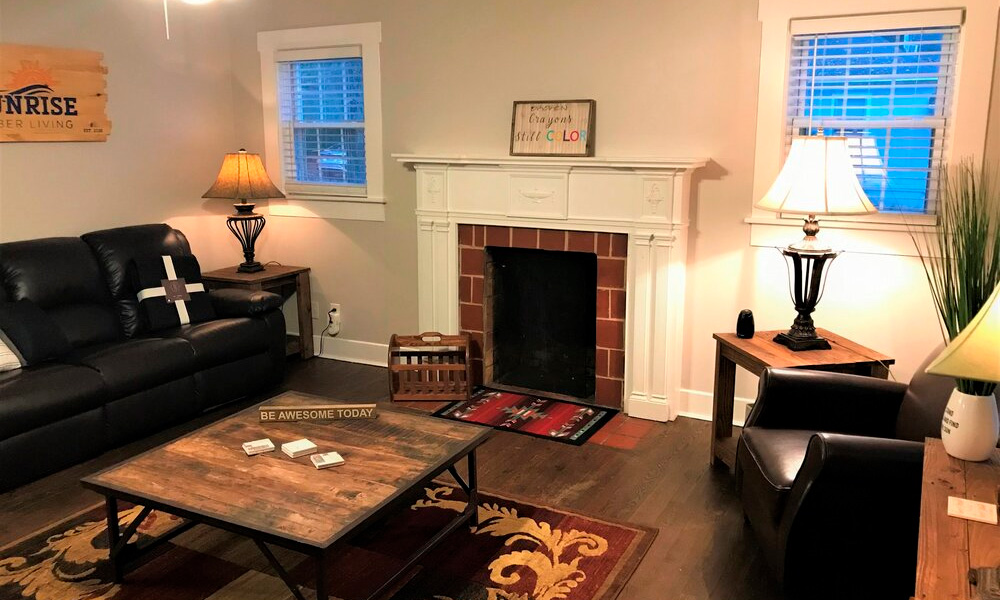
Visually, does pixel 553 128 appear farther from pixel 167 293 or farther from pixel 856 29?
pixel 167 293

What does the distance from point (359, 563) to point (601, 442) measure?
4.91ft

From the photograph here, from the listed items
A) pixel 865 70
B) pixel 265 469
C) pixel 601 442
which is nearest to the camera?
pixel 265 469

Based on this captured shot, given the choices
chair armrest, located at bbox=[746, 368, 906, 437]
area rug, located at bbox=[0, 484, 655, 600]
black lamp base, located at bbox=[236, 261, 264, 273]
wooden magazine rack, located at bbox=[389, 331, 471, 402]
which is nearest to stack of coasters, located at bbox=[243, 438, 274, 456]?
area rug, located at bbox=[0, 484, 655, 600]

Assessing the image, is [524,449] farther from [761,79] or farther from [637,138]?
[761,79]

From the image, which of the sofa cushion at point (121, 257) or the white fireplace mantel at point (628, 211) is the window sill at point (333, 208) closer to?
the white fireplace mantel at point (628, 211)

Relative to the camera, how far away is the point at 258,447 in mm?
2812

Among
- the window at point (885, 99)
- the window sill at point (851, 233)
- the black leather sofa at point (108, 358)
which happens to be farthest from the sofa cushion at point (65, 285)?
the window at point (885, 99)

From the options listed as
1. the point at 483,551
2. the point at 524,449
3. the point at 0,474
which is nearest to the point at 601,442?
the point at 524,449

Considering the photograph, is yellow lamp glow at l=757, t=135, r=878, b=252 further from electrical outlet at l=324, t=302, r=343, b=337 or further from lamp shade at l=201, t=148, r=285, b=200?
lamp shade at l=201, t=148, r=285, b=200

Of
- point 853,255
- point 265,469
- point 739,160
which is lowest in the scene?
point 265,469

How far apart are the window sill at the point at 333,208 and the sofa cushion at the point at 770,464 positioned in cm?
289

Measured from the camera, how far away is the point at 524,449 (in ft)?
12.6

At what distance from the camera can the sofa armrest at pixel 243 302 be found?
4.54m

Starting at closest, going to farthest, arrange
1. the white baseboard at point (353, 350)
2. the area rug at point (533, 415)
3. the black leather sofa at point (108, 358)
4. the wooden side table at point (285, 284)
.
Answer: the black leather sofa at point (108, 358) → the area rug at point (533, 415) → the wooden side table at point (285, 284) → the white baseboard at point (353, 350)
